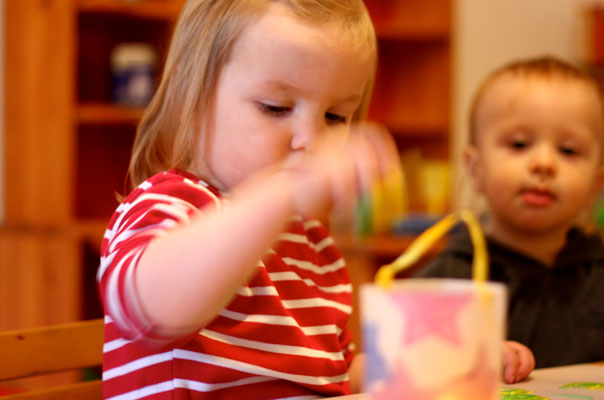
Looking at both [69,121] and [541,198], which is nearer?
[541,198]

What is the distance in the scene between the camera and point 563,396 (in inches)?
29.1

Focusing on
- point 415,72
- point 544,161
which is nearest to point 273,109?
point 544,161

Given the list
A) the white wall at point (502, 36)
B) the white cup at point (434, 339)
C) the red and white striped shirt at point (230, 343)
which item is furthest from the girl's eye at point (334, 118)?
the white wall at point (502, 36)

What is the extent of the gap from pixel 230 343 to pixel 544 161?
75cm

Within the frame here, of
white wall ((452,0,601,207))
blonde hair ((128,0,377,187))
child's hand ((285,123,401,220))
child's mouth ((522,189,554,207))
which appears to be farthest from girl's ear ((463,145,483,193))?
white wall ((452,0,601,207))

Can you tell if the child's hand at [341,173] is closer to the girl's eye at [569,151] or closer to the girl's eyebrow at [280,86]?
the girl's eyebrow at [280,86]

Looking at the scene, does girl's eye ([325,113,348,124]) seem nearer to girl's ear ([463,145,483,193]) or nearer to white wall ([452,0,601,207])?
girl's ear ([463,145,483,193])

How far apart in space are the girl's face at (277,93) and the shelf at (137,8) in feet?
5.68

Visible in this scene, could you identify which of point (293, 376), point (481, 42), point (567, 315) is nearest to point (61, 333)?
point (293, 376)

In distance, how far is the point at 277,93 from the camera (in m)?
0.79

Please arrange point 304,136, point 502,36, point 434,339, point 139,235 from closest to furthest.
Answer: point 434,339, point 139,235, point 304,136, point 502,36

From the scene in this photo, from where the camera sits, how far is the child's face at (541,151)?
1366 millimetres

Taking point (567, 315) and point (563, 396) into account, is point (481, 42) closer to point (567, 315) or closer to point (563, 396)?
point (567, 315)

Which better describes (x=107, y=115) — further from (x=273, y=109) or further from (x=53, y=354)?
(x=273, y=109)
